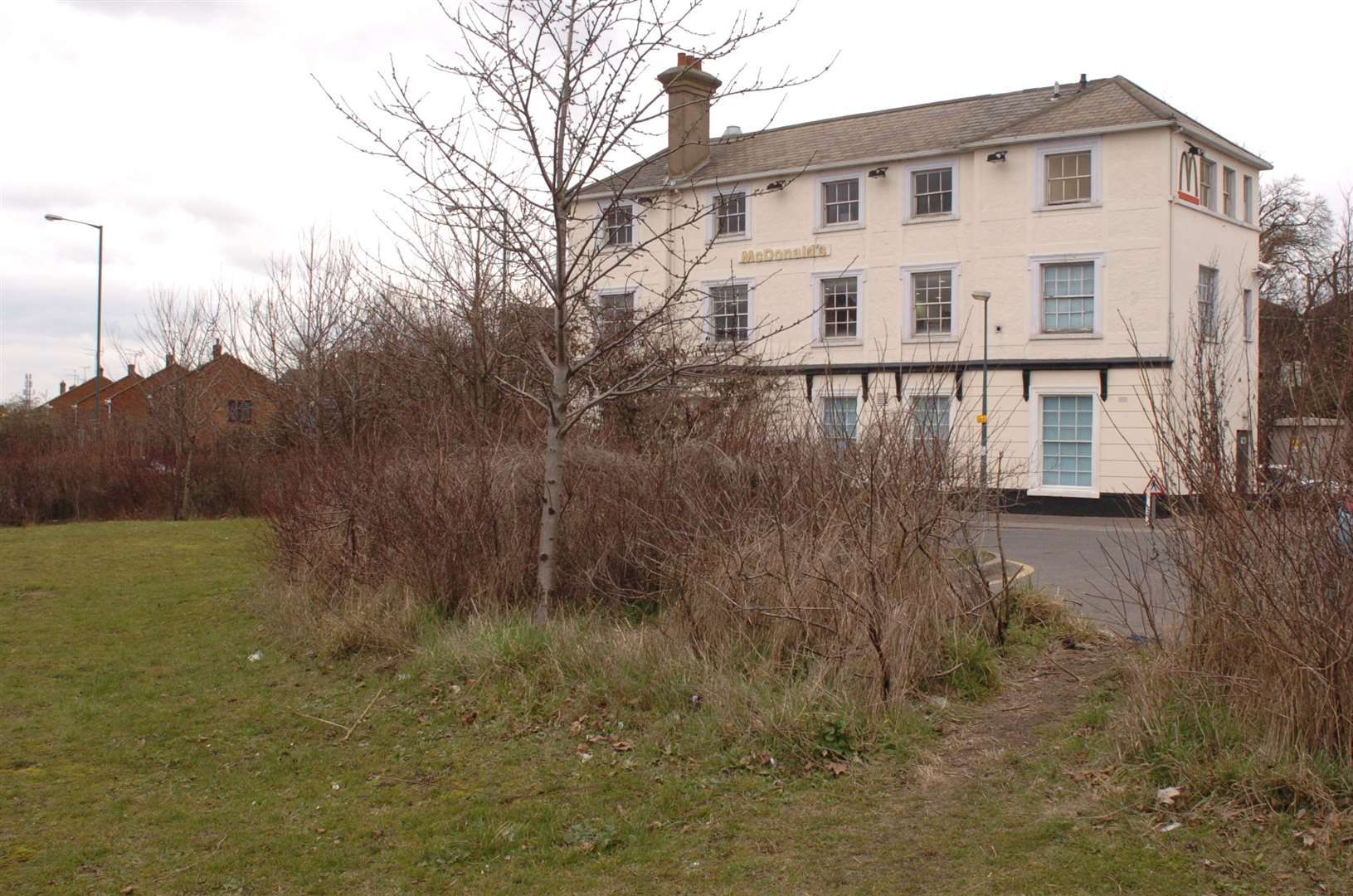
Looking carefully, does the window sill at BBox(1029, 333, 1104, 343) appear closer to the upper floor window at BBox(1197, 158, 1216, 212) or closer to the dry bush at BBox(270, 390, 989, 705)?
the upper floor window at BBox(1197, 158, 1216, 212)

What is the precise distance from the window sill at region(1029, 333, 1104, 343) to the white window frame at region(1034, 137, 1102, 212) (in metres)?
3.00

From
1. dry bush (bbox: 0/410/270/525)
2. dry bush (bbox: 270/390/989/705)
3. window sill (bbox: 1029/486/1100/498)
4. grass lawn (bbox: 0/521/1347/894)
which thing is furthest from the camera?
window sill (bbox: 1029/486/1100/498)

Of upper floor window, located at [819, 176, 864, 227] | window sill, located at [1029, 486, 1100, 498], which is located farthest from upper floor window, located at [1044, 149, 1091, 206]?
window sill, located at [1029, 486, 1100, 498]

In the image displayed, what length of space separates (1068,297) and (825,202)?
23.2 feet

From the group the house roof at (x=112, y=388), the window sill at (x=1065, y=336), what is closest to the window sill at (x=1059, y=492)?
the window sill at (x=1065, y=336)

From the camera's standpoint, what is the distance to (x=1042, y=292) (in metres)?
27.8

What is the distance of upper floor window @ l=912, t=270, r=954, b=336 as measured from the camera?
95.7 ft

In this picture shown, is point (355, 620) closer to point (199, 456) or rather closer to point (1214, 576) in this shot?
point (1214, 576)

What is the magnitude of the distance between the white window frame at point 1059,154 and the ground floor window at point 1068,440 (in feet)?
15.1

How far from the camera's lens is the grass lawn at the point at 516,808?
4.38 m

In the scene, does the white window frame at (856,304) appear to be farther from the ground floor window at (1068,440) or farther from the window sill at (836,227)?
the ground floor window at (1068,440)

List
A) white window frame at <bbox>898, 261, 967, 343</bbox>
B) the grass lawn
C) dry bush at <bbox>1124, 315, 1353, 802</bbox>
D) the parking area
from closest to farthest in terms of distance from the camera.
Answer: the grass lawn < dry bush at <bbox>1124, 315, 1353, 802</bbox> < the parking area < white window frame at <bbox>898, 261, 967, 343</bbox>

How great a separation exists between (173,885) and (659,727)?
257cm

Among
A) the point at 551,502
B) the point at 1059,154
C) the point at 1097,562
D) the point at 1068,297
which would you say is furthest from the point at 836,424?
the point at 1059,154
